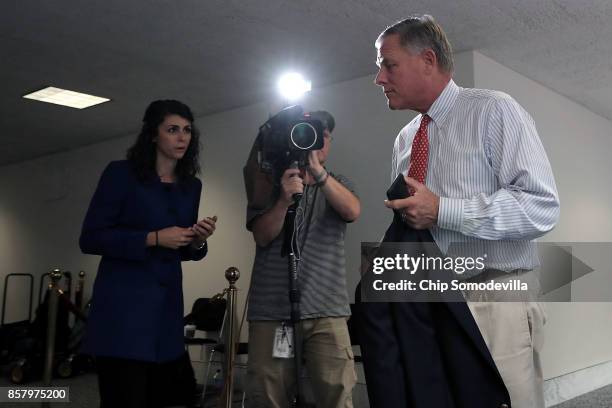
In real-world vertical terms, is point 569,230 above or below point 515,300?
above

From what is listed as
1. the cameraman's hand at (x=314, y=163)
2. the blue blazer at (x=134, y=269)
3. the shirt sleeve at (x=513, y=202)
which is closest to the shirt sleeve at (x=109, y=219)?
the blue blazer at (x=134, y=269)

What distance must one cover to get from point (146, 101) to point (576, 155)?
4.03m

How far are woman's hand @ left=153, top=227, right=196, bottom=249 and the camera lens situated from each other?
459 millimetres

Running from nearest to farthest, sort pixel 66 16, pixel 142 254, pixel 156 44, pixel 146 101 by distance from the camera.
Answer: pixel 142 254, pixel 66 16, pixel 156 44, pixel 146 101

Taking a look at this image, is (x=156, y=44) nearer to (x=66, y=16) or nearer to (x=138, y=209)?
(x=66, y=16)

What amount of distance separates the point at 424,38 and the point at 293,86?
3.79 meters

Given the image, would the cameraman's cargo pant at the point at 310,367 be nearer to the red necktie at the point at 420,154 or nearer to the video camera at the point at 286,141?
the video camera at the point at 286,141

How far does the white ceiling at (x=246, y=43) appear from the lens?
3.24 meters

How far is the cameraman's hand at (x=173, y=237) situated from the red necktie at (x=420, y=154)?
86 cm

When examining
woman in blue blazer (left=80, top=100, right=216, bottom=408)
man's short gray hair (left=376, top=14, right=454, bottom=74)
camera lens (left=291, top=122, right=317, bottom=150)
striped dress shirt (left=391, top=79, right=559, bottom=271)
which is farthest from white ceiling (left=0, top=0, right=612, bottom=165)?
striped dress shirt (left=391, top=79, right=559, bottom=271)

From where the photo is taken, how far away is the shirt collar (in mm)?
943

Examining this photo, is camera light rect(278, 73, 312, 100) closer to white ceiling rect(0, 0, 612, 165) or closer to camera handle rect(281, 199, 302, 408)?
white ceiling rect(0, 0, 612, 165)

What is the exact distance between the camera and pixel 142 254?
153 cm

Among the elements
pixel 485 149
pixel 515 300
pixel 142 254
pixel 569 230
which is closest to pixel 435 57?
pixel 485 149
